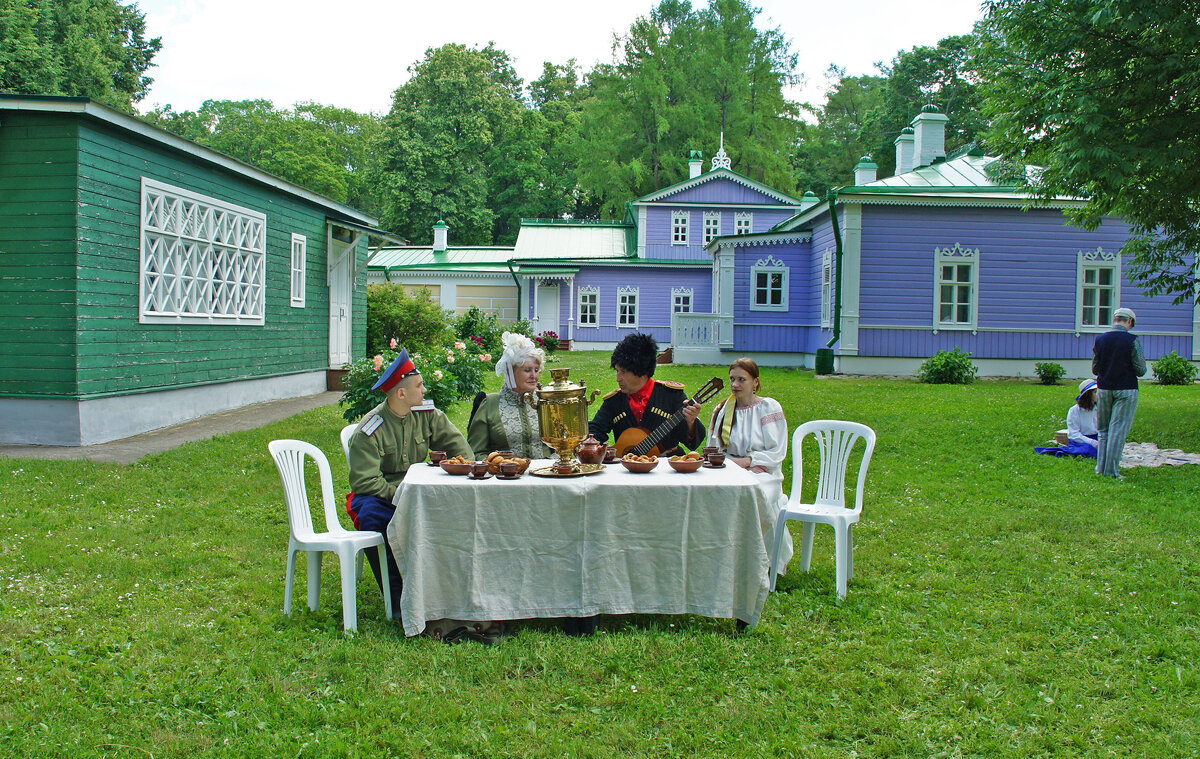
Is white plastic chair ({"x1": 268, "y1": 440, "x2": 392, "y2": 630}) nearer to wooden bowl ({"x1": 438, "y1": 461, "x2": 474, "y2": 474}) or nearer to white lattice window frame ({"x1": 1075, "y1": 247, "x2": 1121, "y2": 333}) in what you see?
wooden bowl ({"x1": 438, "y1": 461, "x2": 474, "y2": 474})

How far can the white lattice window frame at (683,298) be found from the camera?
30438mm

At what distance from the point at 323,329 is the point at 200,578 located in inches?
459

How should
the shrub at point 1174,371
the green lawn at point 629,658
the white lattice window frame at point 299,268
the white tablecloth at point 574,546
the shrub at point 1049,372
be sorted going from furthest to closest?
1. the shrub at point 1049,372
2. the shrub at point 1174,371
3. the white lattice window frame at point 299,268
4. the white tablecloth at point 574,546
5. the green lawn at point 629,658

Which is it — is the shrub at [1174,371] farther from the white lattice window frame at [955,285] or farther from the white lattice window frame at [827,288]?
the white lattice window frame at [827,288]

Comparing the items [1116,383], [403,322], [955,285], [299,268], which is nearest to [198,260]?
[299,268]

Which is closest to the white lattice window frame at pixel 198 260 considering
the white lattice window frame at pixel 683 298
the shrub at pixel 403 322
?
the shrub at pixel 403 322

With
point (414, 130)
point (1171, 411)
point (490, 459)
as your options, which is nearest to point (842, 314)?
point (1171, 411)

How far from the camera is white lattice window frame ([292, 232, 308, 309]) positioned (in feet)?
48.2

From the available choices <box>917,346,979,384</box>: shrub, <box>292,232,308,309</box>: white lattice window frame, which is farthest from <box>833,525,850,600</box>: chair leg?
<box>917,346,979,384</box>: shrub

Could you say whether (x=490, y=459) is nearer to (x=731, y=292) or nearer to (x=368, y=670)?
(x=368, y=670)

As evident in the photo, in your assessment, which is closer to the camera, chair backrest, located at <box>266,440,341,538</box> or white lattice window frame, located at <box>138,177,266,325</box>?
chair backrest, located at <box>266,440,341,538</box>

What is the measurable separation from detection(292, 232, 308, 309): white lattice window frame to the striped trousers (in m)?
12.0

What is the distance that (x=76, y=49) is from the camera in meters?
A: 26.5

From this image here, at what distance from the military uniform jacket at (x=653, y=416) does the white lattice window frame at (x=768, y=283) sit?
16296 mm
